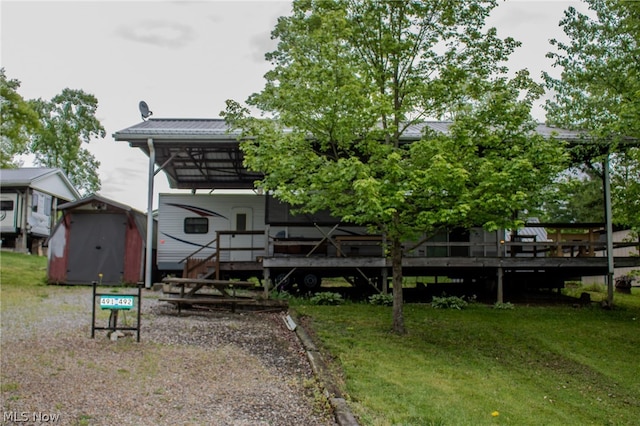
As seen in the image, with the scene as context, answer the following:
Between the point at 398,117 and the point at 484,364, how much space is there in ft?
14.4

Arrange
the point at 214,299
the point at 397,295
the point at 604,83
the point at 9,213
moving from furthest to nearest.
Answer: the point at 9,213
the point at 604,83
the point at 214,299
the point at 397,295

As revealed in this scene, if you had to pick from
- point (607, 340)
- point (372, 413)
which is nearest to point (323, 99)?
point (372, 413)

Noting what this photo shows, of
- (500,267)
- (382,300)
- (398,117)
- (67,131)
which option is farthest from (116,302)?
(67,131)

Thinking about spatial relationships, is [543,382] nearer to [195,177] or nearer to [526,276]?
[526,276]

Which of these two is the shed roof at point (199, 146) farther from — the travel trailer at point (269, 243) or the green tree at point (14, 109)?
the green tree at point (14, 109)

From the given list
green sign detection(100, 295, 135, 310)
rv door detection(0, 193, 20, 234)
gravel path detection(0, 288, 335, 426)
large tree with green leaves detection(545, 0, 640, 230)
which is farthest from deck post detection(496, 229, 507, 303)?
rv door detection(0, 193, 20, 234)

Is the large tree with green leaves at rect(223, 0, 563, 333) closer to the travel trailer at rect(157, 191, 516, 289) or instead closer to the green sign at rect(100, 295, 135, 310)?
the green sign at rect(100, 295, 135, 310)

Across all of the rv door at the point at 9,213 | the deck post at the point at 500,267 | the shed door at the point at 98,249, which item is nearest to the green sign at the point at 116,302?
the shed door at the point at 98,249

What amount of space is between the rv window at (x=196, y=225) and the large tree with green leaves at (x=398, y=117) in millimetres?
6771

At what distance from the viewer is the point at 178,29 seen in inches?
466

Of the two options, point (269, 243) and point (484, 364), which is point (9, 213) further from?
point (484, 364)

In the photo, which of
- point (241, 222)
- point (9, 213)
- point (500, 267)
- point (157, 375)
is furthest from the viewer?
point (9, 213)

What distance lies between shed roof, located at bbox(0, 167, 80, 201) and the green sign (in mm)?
22885

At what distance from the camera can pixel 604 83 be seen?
43.1 feet
